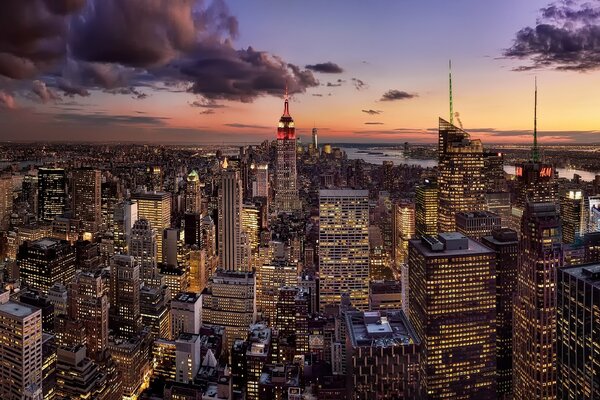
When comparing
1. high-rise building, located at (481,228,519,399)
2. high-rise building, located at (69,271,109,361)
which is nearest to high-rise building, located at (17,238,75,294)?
high-rise building, located at (69,271,109,361)

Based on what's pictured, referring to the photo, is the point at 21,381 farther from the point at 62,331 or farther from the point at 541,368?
the point at 541,368

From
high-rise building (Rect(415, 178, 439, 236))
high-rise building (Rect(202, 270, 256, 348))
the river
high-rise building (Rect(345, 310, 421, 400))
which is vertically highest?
the river

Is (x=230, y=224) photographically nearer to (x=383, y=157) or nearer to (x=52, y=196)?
(x=383, y=157)

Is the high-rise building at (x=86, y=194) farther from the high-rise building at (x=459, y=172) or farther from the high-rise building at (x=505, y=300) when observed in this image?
the high-rise building at (x=505, y=300)

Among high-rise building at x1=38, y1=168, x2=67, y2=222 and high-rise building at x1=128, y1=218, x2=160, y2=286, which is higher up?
high-rise building at x1=38, y1=168, x2=67, y2=222

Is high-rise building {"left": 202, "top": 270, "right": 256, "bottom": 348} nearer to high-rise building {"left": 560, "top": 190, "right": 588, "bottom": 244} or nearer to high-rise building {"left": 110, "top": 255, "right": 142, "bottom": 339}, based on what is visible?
high-rise building {"left": 110, "top": 255, "right": 142, "bottom": 339}

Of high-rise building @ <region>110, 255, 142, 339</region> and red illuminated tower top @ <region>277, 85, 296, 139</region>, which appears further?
red illuminated tower top @ <region>277, 85, 296, 139</region>

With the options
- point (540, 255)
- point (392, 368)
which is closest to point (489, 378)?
point (540, 255)

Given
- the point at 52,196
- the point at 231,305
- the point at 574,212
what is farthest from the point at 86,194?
the point at 574,212
